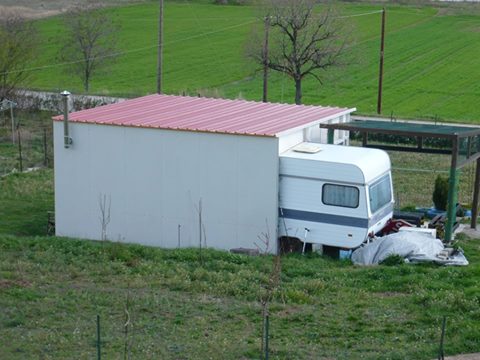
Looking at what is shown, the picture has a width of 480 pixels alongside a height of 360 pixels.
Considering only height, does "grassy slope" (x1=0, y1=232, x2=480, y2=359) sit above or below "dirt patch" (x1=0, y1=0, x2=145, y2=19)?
below

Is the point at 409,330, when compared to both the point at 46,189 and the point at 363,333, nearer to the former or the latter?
the point at 363,333

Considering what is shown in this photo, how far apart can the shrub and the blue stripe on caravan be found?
205 inches

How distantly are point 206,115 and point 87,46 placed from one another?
3262cm

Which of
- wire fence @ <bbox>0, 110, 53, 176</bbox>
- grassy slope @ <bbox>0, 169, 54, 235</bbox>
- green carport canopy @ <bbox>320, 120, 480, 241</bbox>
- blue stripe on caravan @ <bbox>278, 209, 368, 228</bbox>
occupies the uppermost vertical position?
green carport canopy @ <bbox>320, 120, 480, 241</bbox>

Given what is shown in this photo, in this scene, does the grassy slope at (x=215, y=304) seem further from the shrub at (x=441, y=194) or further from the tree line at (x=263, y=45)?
the tree line at (x=263, y=45)

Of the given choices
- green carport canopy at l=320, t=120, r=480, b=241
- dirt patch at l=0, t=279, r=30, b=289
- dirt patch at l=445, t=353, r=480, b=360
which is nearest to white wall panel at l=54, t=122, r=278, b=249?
green carport canopy at l=320, t=120, r=480, b=241

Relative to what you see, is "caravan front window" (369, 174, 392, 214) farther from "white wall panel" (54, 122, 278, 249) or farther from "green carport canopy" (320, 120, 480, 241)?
"white wall panel" (54, 122, 278, 249)

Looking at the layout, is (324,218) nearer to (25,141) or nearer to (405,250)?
(405,250)

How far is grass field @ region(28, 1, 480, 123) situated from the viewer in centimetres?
5353

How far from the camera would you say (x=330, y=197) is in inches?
Result: 821

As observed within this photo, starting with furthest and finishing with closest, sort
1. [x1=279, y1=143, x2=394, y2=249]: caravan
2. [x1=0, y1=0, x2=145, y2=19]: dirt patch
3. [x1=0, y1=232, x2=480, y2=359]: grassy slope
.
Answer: [x1=0, y1=0, x2=145, y2=19]: dirt patch < [x1=279, y1=143, x2=394, y2=249]: caravan < [x1=0, y1=232, x2=480, y2=359]: grassy slope

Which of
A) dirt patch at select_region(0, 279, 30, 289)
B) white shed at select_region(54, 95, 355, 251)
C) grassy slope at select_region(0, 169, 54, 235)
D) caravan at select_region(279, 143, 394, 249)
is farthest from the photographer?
grassy slope at select_region(0, 169, 54, 235)

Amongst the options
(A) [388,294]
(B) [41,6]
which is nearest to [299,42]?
(A) [388,294]

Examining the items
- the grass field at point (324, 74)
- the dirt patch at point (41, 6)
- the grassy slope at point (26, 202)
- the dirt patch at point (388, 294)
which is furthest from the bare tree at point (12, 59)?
the dirt patch at point (41, 6)
